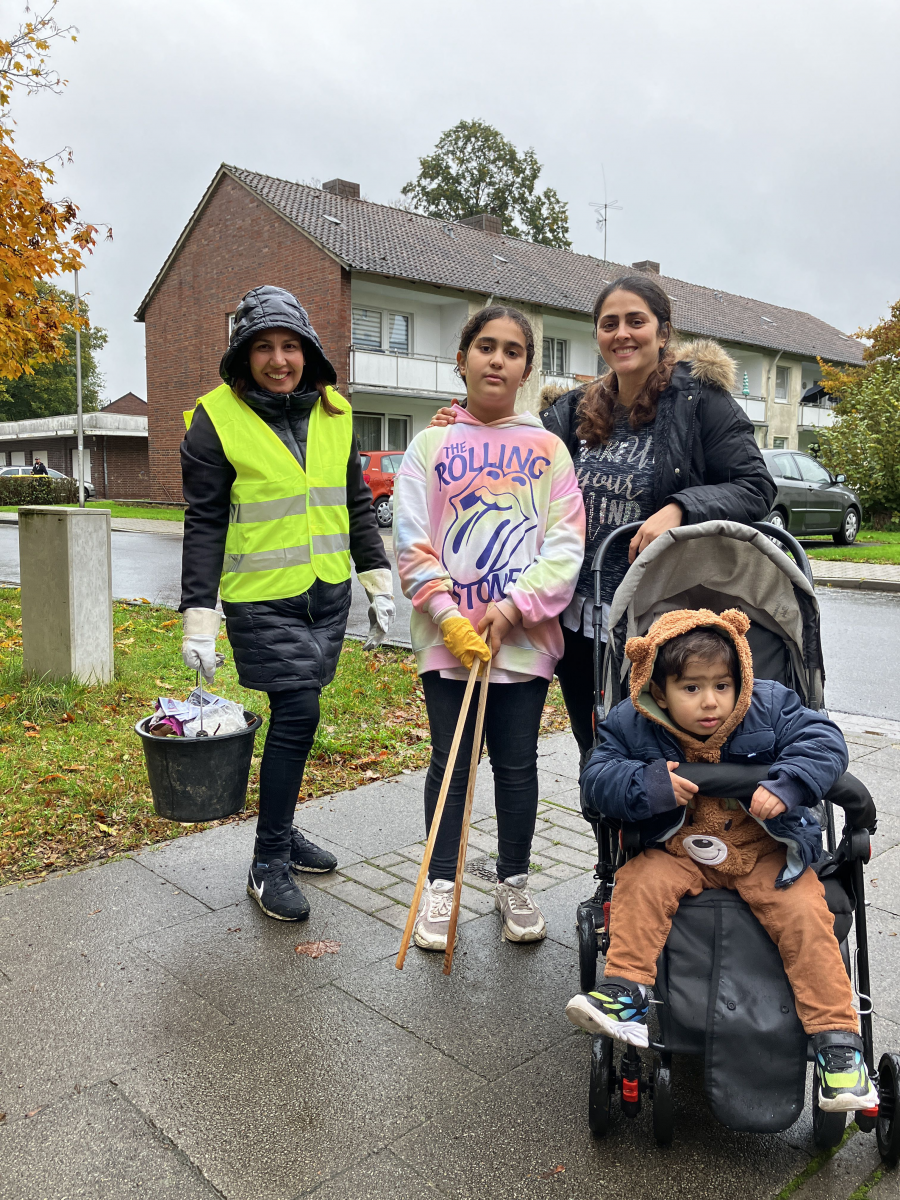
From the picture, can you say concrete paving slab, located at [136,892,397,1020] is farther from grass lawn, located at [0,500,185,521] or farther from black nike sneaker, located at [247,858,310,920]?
grass lawn, located at [0,500,185,521]

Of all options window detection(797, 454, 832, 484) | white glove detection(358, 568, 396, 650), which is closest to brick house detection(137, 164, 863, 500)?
window detection(797, 454, 832, 484)

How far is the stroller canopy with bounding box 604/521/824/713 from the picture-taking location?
2.80 metres

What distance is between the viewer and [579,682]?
3523mm

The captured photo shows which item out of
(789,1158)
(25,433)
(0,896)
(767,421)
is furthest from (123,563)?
(25,433)

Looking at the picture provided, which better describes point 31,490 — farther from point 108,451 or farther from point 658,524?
point 658,524

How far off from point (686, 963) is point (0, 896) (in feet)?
8.84

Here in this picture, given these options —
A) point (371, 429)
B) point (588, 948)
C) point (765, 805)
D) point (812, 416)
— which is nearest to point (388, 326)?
point (371, 429)

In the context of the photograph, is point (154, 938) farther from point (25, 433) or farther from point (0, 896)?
point (25, 433)

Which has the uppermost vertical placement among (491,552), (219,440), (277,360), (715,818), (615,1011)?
(277,360)

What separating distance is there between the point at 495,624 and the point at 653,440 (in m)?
0.79

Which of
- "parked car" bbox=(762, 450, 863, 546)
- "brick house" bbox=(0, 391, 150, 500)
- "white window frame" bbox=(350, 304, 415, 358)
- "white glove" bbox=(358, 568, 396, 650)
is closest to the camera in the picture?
"white glove" bbox=(358, 568, 396, 650)

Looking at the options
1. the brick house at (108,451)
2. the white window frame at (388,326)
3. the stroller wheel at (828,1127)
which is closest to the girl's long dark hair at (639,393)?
the stroller wheel at (828,1127)

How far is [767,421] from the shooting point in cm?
4138

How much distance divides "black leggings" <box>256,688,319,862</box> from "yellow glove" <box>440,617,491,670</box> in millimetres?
691
